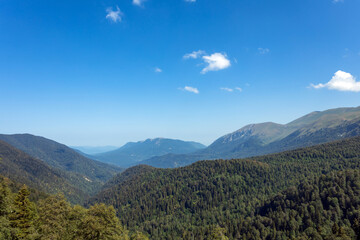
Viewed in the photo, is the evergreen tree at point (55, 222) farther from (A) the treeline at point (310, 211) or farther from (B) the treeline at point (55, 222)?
(A) the treeline at point (310, 211)

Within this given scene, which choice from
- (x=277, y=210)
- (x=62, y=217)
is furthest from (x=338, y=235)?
(x=277, y=210)

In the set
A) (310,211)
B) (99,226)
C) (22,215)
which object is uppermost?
(99,226)

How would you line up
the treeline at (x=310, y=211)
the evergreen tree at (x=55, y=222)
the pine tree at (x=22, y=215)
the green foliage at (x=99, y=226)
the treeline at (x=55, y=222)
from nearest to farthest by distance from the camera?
the green foliage at (x=99, y=226), the treeline at (x=55, y=222), the evergreen tree at (x=55, y=222), the pine tree at (x=22, y=215), the treeline at (x=310, y=211)

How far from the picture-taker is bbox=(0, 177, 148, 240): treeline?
3931 centimetres

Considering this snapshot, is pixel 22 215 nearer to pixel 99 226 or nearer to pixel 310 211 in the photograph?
pixel 99 226

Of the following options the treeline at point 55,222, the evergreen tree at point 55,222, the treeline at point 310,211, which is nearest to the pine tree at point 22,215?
the treeline at point 55,222

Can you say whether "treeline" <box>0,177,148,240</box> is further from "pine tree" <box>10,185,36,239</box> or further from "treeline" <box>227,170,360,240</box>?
"treeline" <box>227,170,360,240</box>

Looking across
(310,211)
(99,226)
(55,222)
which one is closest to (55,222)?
(55,222)

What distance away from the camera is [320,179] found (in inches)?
7037

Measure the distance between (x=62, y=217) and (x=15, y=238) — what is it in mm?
11247

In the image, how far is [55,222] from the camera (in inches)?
1879

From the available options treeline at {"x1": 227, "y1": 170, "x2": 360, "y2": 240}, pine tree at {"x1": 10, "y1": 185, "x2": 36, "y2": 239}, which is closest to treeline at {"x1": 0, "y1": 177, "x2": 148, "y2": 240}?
pine tree at {"x1": 10, "y1": 185, "x2": 36, "y2": 239}

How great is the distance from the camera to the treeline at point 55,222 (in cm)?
3931

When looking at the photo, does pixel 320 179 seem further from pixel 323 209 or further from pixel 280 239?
pixel 280 239
